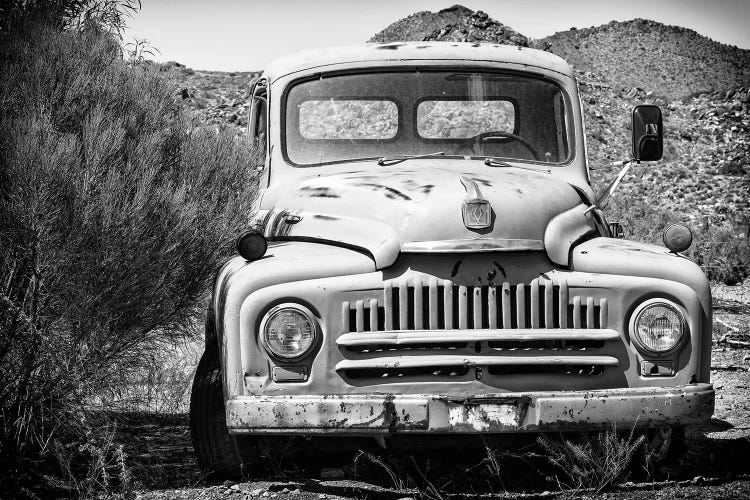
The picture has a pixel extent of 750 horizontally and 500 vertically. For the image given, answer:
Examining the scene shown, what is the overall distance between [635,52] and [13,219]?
180ft

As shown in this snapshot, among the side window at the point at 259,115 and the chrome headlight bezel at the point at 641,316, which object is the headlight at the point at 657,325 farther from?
the side window at the point at 259,115

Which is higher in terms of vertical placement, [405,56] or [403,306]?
[405,56]

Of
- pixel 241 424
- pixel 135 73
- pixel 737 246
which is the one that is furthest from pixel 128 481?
pixel 737 246

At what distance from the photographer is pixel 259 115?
18.2 ft

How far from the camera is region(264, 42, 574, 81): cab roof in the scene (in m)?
5.18

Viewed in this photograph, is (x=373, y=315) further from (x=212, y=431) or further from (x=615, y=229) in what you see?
(x=615, y=229)

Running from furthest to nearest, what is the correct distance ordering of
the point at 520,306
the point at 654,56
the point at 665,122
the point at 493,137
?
the point at 654,56
the point at 665,122
the point at 493,137
the point at 520,306

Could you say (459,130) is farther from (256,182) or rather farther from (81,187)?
(81,187)

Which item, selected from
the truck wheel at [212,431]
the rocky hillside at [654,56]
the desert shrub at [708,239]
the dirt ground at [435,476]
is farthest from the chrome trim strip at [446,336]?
the rocky hillside at [654,56]

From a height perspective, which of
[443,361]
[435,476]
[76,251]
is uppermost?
A: [76,251]

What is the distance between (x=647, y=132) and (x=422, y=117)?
3.66 ft

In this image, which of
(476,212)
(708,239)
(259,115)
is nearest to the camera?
(476,212)

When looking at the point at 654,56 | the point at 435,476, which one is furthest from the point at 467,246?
the point at 654,56

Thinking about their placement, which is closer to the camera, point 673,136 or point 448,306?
point 448,306
